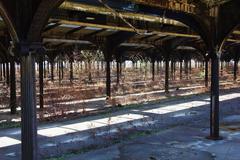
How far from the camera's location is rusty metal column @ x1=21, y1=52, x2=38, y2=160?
5324mm

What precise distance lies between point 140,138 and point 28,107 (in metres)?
5.14

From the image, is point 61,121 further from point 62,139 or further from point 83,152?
point 83,152

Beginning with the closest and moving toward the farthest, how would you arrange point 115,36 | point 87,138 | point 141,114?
point 87,138
point 141,114
point 115,36

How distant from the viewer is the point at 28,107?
17.6ft

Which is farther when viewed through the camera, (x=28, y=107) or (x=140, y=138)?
(x=140, y=138)

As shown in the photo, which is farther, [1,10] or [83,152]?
[83,152]

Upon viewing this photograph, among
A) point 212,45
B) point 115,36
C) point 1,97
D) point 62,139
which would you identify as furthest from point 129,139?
point 1,97

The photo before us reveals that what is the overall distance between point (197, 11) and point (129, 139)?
363 centimetres

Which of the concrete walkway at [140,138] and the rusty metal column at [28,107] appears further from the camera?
the concrete walkway at [140,138]

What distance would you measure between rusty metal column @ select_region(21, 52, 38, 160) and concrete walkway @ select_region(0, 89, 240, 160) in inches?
110

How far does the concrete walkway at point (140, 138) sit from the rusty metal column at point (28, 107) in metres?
2.79

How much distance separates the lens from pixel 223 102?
717 inches

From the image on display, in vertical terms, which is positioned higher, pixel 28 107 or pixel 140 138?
pixel 28 107

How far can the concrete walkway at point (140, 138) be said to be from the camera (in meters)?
8.41
